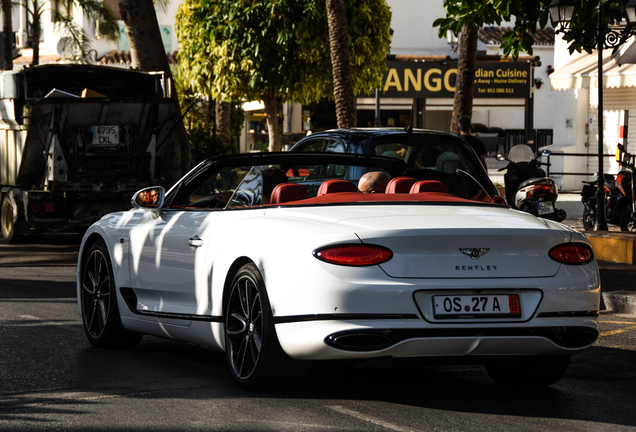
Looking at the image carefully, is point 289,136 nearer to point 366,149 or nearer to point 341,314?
point 366,149

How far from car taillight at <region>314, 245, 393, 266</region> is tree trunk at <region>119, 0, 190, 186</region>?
15.0m

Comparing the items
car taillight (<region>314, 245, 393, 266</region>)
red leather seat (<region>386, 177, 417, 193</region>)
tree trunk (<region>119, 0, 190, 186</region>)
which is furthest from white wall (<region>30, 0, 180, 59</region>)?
car taillight (<region>314, 245, 393, 266</region>)

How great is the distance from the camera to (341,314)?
5062 mm

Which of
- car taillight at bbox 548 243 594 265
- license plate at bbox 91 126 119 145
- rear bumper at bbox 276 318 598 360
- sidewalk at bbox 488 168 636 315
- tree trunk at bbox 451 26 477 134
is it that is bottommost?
sidewalk at bbox 488 168 636 315

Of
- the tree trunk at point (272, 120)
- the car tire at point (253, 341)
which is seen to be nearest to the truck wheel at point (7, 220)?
the car tire at point (253, 341)

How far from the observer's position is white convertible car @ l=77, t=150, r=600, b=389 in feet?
16.7

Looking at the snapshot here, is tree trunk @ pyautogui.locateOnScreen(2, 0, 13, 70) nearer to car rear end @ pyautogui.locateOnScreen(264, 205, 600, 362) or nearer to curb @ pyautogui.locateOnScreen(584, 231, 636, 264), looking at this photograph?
curb @ pyautogui.locateOnScreen(584, 231, 636, 264)

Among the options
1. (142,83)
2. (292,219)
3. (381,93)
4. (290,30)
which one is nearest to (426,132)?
(292,219)

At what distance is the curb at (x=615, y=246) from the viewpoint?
1256 centimetres

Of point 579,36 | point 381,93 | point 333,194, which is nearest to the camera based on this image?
point 333,194

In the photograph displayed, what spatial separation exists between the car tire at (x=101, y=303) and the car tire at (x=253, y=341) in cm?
157

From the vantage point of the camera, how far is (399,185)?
6543 mm

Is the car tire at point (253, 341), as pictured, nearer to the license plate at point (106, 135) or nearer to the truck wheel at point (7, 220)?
the license plate at point (106, 135)

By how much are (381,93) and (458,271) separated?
32.0 metres
